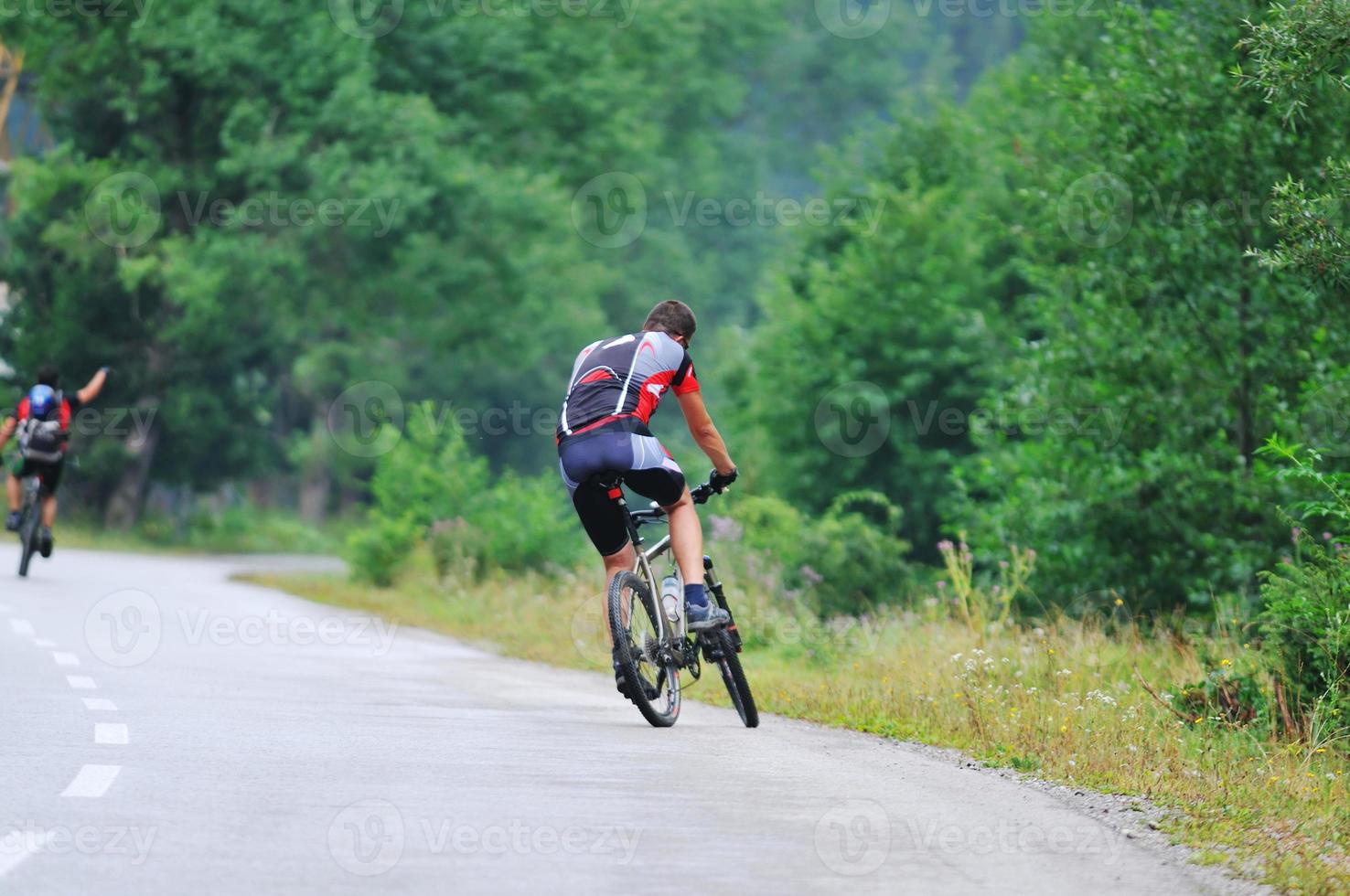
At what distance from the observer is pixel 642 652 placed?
1020 centimetres

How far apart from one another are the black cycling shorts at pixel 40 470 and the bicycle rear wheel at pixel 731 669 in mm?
11732

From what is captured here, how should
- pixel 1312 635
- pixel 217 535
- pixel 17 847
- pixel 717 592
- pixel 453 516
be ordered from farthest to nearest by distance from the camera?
1. pixel 217 535
2. pixel 453 516
3. pixel 1312 635
4. pixel 717 592
5. pixel 17 847

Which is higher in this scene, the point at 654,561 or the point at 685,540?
the point at 685,540

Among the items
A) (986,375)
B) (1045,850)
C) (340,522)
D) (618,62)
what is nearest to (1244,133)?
(986,375)

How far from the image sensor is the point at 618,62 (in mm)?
46406

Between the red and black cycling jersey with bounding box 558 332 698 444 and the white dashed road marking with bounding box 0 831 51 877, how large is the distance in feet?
13.3

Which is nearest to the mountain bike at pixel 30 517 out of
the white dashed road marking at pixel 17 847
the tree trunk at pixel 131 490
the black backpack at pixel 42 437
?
the black backpack at pixel 42 437

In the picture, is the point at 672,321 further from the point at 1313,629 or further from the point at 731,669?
the point at 1313,629

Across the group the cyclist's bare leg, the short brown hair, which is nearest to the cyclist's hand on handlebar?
the cyclist's bare leg

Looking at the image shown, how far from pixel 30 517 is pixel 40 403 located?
3.96 feet

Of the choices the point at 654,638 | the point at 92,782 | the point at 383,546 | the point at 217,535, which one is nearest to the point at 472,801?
the point at 92,782

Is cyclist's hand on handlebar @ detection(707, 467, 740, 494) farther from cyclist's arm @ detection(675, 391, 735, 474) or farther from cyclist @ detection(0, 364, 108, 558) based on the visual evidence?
cyclist @ detection(0, 364, 108, 558)

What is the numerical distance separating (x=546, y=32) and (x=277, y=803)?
A: 35.9m

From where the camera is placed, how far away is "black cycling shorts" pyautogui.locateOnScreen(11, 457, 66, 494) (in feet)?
67.1
